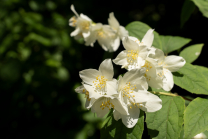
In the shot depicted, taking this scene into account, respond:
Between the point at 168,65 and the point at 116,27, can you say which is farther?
the point at 116,27

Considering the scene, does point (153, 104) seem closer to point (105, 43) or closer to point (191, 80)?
point (191, 80)

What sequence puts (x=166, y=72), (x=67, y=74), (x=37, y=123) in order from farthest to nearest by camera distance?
(x=37, y=123), (x=67, y=74), (x=166, y=72)

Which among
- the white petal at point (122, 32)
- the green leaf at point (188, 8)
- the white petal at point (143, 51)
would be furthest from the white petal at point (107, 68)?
the green leaf at point (188, 8)

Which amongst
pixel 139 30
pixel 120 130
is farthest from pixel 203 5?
pixel 120 130

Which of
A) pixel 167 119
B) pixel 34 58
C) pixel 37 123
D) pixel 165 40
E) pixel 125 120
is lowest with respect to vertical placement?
pixel 37 123

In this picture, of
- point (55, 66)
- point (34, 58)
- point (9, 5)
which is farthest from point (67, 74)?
point (9, 5)

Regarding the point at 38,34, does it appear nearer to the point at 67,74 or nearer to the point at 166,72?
the point at 67,74
